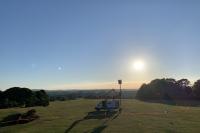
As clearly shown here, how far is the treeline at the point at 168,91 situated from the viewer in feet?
325

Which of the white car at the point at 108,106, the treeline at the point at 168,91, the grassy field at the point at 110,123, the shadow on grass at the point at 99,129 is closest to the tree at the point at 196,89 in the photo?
the treeline at the point at 168,91

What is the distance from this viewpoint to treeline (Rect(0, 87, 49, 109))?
6044 centimetres

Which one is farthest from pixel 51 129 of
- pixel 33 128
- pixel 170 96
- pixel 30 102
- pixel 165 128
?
pixel 170 96

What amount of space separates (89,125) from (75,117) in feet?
20.4

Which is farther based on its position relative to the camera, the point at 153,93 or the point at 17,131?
the point at 153,93

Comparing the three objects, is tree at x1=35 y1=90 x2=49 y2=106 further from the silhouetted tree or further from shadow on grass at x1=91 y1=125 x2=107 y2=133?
the silhouetted tree

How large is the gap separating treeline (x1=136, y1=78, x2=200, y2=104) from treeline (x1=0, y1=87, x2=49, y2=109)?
135 ft

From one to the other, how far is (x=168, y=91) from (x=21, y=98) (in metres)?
52.7

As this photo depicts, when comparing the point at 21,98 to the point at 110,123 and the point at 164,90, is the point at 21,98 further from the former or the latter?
the point at 164,90

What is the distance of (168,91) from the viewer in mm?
102125

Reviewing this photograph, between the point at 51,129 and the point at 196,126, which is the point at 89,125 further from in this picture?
the point at 196,126

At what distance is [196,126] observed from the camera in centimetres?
3884

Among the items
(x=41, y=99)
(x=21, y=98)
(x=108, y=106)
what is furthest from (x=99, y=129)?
(x=21, y=98)

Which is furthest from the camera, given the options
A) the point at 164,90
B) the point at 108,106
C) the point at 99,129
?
the point at 164,90
